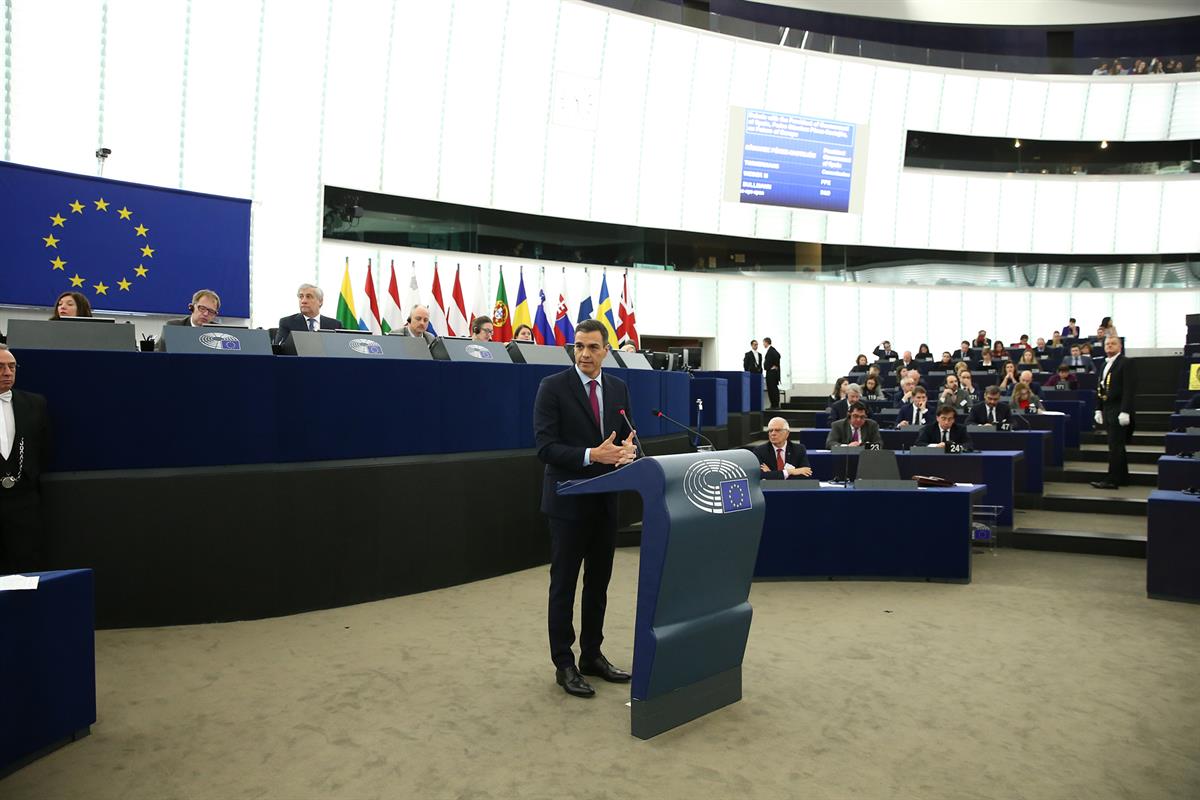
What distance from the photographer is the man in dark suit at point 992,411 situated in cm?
973

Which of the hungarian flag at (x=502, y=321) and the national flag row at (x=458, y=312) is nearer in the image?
the national flag row at (x=458, y=312)

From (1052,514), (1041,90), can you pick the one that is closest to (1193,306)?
(1041,90)

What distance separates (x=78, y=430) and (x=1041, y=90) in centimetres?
2317

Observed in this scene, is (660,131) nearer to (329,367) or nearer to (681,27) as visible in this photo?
(681,27)

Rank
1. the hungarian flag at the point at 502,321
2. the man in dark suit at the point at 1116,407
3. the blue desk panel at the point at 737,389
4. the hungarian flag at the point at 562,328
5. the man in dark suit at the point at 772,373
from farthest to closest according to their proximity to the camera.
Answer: the man in dark suit at the point at 772,373
the blue desk panel at the point at 737,389
the hungarian flag at the point at 562,328
the hungarian flag at the point at 502,321
the man in dark suit at the point at 1116,407

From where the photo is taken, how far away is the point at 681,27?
1823 cm

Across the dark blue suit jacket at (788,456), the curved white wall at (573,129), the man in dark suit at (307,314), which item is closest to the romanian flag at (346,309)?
the curved white wall at (573,129)

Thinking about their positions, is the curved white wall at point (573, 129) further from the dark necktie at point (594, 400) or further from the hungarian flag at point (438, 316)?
the dark necktie at point (594, 400)

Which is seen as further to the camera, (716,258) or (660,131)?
(716,258)

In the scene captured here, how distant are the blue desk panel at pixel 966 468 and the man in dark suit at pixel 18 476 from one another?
19.2 feet

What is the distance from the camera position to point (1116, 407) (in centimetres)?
907

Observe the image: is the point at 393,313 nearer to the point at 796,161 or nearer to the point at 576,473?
the point at 576,473

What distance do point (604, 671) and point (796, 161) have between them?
1717 centimetres

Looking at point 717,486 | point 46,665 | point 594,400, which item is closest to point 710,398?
point 594,400
